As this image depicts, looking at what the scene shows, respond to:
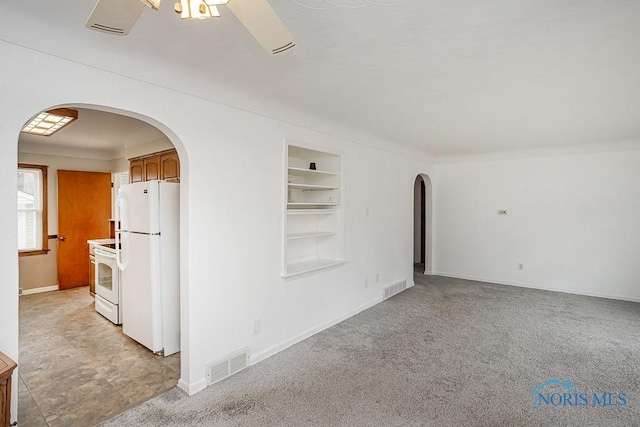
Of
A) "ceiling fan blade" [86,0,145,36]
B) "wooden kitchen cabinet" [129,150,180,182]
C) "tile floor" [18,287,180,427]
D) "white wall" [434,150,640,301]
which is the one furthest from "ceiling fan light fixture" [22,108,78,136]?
"white wall" [434,150,640,301]

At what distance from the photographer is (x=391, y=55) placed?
2111mm

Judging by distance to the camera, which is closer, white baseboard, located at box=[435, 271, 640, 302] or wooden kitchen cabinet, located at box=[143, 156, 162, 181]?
wooden kitchen cabinet, located at box=[143, 156, 162, 181]

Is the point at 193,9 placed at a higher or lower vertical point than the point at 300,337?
higher

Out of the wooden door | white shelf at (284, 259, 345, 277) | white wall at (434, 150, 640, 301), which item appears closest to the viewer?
white shelf at (284, 259, 345, 277)

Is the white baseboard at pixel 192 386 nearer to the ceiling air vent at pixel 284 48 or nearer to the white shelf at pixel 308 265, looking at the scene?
the white shelf at pixel 308 265

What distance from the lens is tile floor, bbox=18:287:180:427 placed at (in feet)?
7.59

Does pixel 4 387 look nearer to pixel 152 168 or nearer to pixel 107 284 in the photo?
pixel 107 284

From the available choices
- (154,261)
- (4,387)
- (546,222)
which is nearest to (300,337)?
(154,261)

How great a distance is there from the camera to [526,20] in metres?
1.72

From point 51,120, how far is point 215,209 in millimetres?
2417

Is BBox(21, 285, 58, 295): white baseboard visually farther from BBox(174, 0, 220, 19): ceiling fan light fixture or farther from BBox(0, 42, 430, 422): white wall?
BBox(174, 0, 220, 19): ceiling fan light fixture

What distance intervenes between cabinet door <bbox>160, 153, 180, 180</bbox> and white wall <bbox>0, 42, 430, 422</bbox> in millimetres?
1329

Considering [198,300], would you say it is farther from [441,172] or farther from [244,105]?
[441,172]

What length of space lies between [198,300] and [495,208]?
5447 millimetres
